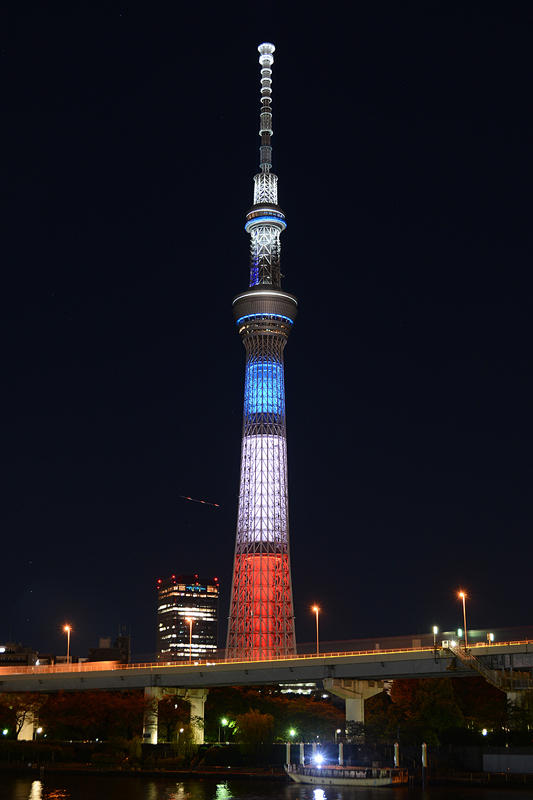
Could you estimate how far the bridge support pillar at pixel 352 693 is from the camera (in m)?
102

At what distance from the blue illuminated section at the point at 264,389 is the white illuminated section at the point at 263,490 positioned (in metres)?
5.02

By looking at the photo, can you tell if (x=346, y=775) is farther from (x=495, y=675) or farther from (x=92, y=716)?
(x=92, y=716)

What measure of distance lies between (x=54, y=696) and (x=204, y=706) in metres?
18.8

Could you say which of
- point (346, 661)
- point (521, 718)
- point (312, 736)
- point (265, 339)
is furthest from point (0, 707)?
point (265, 339)

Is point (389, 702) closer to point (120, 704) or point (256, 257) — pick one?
point (120, 704)

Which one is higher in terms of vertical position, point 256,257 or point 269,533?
point 256,257

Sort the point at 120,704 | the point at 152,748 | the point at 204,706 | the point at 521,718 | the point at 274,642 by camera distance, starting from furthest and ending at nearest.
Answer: the point at 274,642, the point at 204,706, the point at 120,704, the point at 152,748, the point at 521,718

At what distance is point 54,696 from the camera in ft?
412

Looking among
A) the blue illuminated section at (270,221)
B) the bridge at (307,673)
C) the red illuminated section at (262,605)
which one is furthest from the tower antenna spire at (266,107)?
the bridge at (307,673)

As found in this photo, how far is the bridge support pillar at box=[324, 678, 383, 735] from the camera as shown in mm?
101812

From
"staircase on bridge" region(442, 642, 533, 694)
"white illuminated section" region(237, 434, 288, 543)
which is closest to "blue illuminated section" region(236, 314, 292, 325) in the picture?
"white illuminated section" region(237, 434, 288, 543)

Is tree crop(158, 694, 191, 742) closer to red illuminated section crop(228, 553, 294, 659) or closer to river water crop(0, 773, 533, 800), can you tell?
river water crop(0, 773, 533, 800)

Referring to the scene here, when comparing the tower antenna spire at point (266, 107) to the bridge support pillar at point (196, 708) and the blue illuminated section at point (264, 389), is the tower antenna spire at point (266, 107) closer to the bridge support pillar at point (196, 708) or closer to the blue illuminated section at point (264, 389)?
the blue illuminated section at point (264, 389)

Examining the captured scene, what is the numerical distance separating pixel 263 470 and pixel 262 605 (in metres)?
23.2
